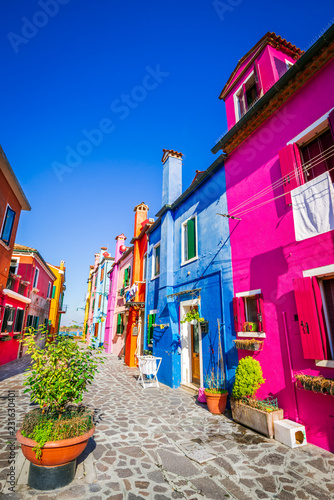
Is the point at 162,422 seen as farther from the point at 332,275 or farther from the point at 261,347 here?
the point at 332,275

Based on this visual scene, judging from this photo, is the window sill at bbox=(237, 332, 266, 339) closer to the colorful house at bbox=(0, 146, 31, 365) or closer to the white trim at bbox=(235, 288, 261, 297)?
the white trim at bbox=(235, 288, 261, 297)

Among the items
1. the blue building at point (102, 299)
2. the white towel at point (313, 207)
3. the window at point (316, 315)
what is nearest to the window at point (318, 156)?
the white towel at point (313, 207)

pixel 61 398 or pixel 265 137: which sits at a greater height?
pixel 265 137

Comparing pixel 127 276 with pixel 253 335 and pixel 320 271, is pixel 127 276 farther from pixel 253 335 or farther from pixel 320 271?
pixel 320 271

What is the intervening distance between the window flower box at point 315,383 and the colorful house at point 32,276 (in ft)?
49.1

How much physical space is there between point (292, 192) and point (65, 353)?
5241 mm

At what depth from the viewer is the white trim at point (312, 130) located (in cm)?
508

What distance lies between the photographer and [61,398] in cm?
348

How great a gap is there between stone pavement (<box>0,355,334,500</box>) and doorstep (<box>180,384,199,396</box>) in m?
2.15

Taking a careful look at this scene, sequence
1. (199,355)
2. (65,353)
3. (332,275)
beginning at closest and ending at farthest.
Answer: (65,353)
(332,275)
(199,355)

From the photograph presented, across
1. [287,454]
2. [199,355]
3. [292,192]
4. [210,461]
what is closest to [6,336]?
[199,355]

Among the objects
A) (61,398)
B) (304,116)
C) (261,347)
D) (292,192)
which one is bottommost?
(61,398)

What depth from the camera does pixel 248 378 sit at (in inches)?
211

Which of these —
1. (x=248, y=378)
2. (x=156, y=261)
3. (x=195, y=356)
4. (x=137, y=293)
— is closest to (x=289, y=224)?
(x=248, y=378)
